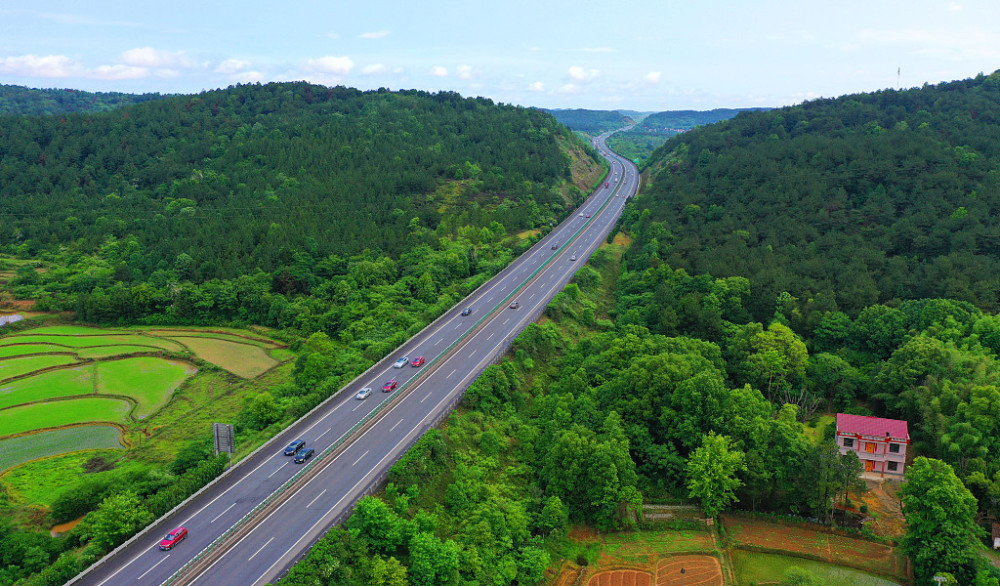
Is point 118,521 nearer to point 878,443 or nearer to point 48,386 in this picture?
point 48,386

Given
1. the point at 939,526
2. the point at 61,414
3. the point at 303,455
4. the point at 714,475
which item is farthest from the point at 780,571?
the point at 61,414

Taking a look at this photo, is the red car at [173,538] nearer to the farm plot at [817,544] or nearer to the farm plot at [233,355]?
the farm plot at [233,355]

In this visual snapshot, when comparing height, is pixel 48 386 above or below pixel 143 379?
above

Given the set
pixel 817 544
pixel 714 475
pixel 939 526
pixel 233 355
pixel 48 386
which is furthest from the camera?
pixel 233 355

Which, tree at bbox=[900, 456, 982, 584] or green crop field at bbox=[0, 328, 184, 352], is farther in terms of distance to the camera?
green crop field at bbox=[0, 328, 184, 352]

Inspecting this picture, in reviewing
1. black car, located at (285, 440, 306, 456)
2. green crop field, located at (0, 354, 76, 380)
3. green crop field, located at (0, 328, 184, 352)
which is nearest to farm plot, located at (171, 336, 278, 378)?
green crop field, located at (0, 328, 184, 352)

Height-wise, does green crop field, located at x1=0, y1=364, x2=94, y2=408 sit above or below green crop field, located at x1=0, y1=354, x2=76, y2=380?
below

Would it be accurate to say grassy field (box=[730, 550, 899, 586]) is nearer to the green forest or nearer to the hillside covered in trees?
the green forest

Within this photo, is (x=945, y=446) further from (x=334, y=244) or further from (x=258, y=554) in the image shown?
(x=334, y=244)
